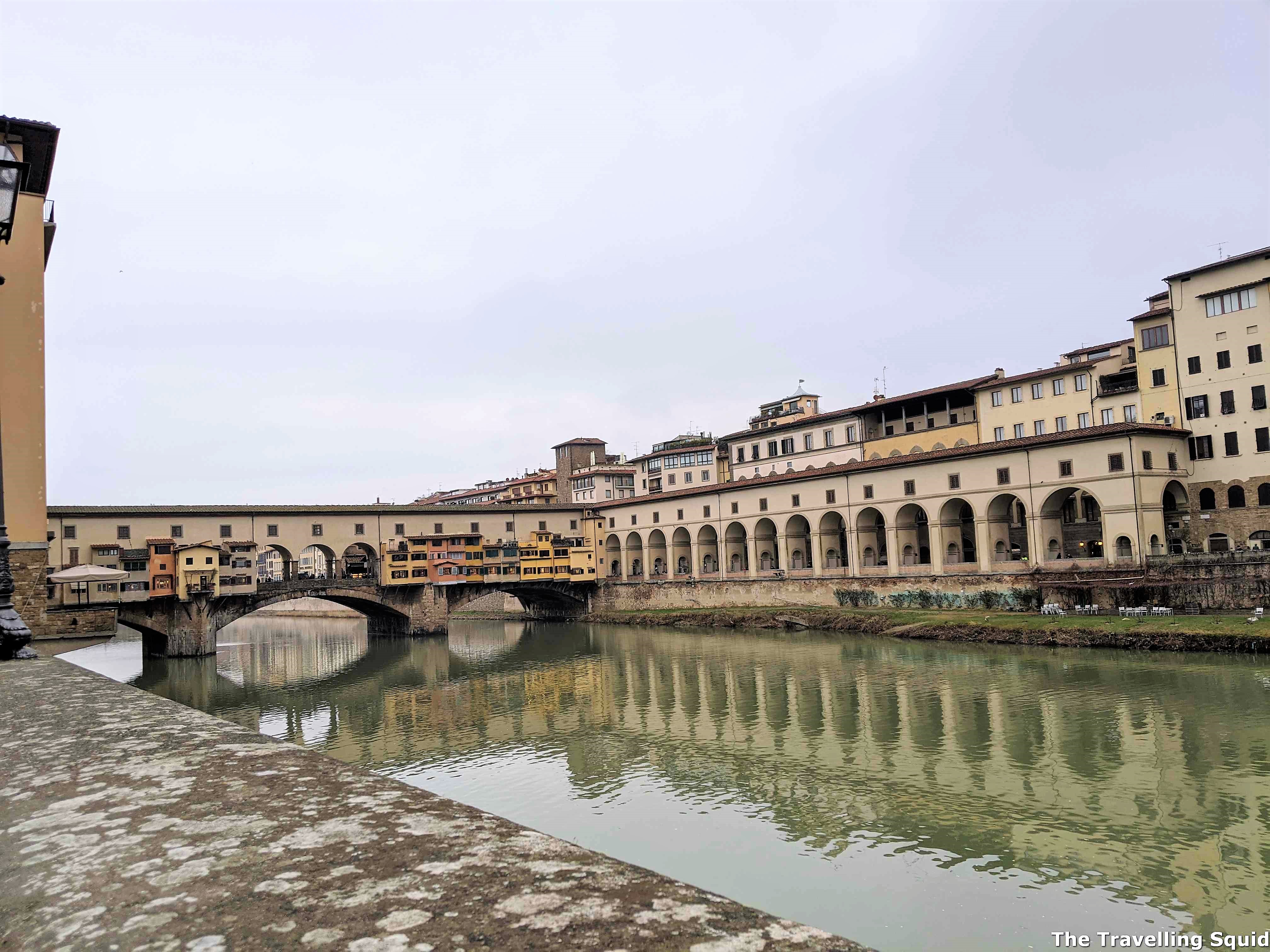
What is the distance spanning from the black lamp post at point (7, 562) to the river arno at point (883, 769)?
32.9 ft

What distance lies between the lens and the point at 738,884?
46.5ft

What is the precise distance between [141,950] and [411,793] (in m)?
1.68

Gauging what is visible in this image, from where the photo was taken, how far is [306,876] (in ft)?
10.4

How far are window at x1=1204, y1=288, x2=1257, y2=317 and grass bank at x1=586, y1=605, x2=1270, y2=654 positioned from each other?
20.8 metres

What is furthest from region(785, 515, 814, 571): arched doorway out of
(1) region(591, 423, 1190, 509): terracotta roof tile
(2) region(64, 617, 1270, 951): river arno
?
(2) region(64, 617, 1270, 951): river arno

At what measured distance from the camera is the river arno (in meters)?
13.3

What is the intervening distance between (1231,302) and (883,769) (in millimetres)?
44288

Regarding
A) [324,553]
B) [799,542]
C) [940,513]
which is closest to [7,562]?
[940,513]

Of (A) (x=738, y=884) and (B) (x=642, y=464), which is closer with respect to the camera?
(A) (x=738, y=884)

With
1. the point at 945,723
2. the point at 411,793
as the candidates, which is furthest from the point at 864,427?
the point at 411,793

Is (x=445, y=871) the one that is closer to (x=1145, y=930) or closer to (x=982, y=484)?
(x=1145, y=930)

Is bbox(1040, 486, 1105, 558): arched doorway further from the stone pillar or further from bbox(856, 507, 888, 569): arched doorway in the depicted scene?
bbox(856, 507, 888, 569): arched doorway

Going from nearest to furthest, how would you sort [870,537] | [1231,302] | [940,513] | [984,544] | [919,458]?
[1231,302], [984,544], [940,513], [919,458], [870,537]

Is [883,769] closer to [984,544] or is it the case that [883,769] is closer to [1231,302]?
[984,544]
